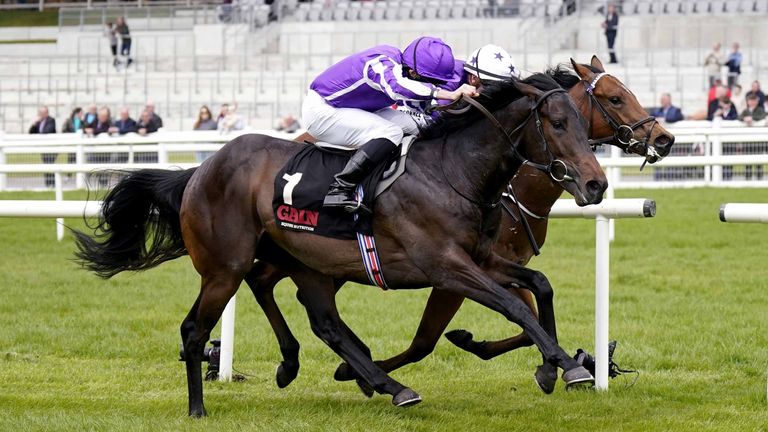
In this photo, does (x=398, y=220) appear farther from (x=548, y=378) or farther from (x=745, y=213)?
(x=745, y=213)

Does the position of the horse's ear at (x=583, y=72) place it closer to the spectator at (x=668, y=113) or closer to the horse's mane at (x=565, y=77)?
the horse's mane at (x=565, y=77)

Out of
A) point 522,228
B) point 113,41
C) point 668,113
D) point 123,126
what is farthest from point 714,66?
point 522,228

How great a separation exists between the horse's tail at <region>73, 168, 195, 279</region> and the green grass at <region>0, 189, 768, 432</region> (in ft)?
2.12

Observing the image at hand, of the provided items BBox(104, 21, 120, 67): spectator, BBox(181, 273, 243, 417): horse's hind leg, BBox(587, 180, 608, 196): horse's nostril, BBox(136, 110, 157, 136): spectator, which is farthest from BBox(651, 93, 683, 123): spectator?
BBox(104, 21, 120, 67): spectator

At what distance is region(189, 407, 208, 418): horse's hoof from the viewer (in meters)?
5.47

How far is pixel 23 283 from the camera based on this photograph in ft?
33.5

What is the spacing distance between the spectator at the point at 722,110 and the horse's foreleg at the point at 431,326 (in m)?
12.5

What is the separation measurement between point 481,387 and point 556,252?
569 cm

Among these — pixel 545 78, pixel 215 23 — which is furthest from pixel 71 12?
pixel 545 78

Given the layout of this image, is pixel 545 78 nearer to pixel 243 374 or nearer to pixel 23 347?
pixel 243 374

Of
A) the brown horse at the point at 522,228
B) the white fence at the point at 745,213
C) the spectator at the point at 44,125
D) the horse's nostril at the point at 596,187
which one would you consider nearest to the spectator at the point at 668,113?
the spectator at the point at 44,125

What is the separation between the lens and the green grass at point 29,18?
35.9 m

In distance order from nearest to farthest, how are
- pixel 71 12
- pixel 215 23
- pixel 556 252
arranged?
pixel 556 252 < pixel 215 23 < pixel 71 12

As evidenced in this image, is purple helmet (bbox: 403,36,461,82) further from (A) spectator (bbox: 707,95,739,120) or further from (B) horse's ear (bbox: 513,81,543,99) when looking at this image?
(A) spectator (bbox: 707,95,739,120)
